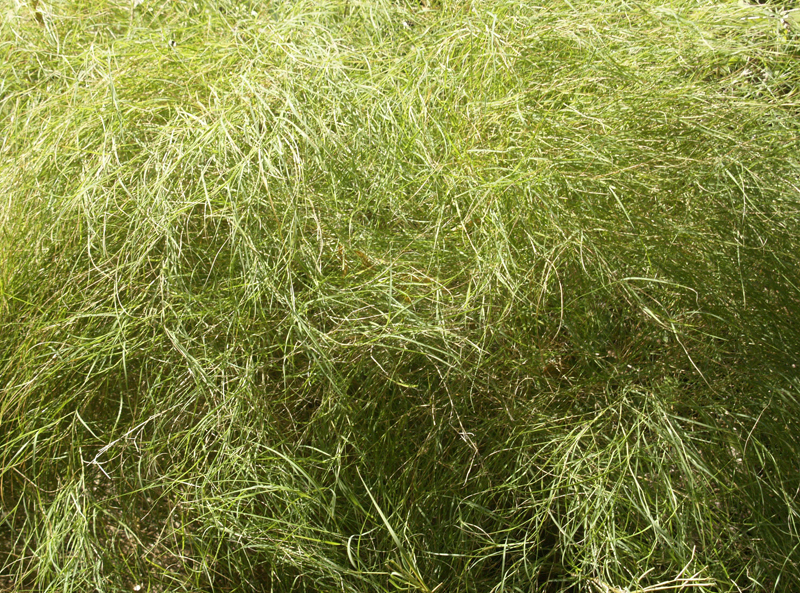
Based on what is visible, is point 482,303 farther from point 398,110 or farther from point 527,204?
point 398,110

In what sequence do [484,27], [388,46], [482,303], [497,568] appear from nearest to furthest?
1. [482,303]
2. [497,568]
3. [484,27]
4. [388,46]

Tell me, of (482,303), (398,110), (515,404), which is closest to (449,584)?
(515,404)

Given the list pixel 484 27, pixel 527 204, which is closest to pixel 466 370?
pixel 527 204

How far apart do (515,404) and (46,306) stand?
29.6 inches

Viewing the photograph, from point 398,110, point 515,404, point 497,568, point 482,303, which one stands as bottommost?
point 497,568

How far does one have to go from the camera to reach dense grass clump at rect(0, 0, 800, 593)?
46.4 inches

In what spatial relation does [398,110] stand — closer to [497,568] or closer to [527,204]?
[527,204]

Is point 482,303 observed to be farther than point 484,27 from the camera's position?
No

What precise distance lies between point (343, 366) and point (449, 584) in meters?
0.35

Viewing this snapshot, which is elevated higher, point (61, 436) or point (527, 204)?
point (527, 204)

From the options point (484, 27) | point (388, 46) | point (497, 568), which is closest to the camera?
point (497, 568)

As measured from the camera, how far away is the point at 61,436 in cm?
124

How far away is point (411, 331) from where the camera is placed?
1174 mm

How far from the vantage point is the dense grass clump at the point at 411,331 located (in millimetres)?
1180
